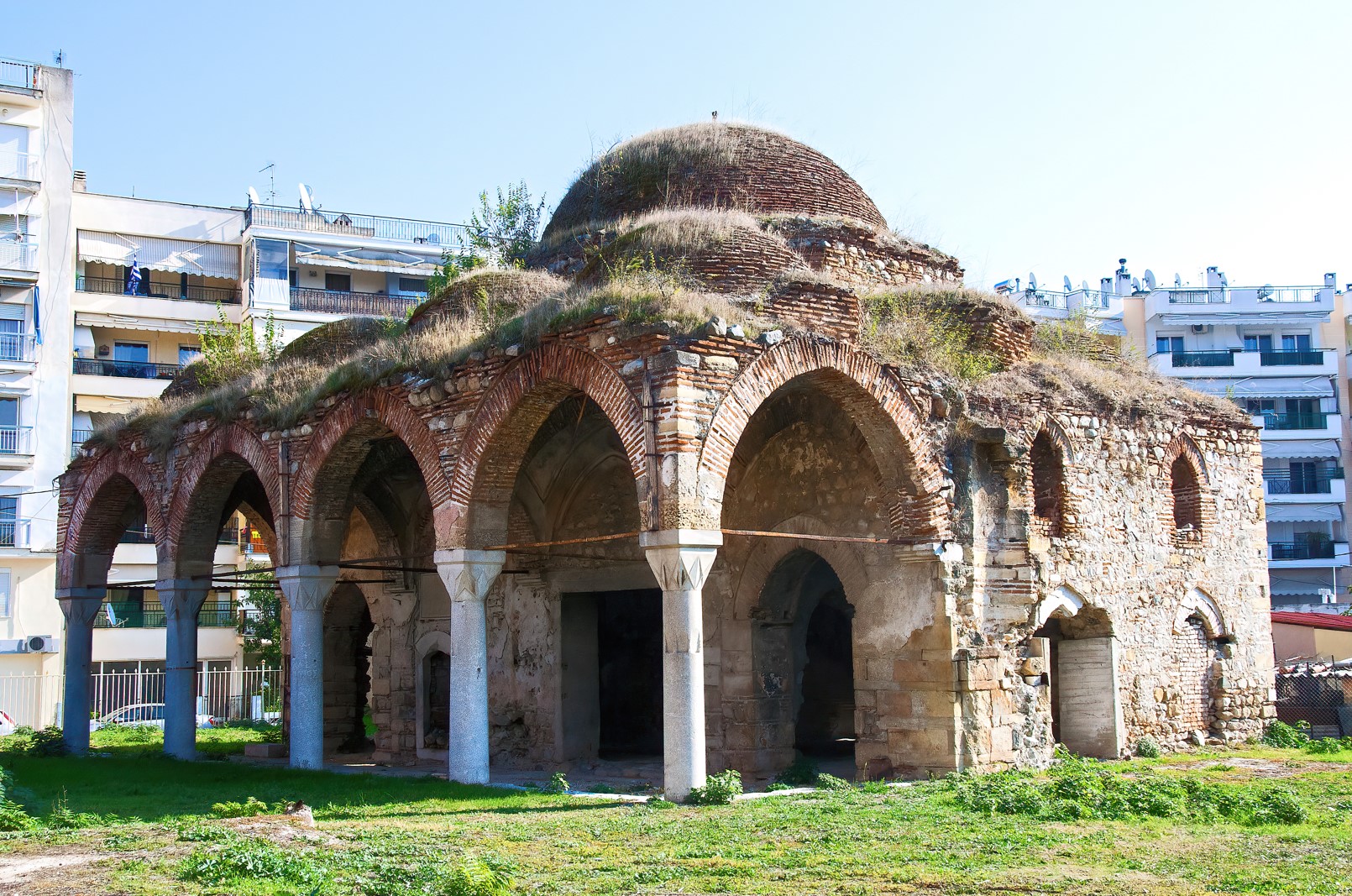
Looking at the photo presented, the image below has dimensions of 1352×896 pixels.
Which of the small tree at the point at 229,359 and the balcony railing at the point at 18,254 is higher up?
the balcony railing at the point at 18,254

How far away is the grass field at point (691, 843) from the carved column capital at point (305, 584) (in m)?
2.15

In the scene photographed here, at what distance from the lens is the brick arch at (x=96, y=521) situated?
16812 mm

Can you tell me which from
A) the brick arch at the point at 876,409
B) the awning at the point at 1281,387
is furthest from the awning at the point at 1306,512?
the brick arch at the point at 876,409

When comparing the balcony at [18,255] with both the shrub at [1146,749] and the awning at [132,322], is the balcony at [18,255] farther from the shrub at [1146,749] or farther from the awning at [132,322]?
the shrub at [1146,749]

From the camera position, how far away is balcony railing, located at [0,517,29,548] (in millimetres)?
27000

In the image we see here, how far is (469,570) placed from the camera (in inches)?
470

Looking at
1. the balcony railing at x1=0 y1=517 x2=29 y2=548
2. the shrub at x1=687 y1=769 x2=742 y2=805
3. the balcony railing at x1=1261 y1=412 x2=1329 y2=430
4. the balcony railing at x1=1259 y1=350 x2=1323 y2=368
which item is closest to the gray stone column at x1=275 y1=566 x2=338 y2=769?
the shrub at x1=687 y1=769 x2=742 y2=805

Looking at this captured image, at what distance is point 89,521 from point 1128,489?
493 inches

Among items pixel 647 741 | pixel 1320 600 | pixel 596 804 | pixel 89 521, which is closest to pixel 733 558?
pixel 596 804

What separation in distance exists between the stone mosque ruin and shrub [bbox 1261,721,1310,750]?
1.01 feet

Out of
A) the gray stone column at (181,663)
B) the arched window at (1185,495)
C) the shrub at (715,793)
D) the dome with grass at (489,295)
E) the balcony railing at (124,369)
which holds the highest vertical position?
the balcony railing at (124,369)

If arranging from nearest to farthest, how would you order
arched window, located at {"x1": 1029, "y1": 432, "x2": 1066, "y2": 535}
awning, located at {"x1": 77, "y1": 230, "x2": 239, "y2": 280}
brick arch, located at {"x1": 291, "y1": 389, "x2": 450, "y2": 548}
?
brick arch, located at {"x1": 291, "y1": 389, "x2": 450, "y2": 548} < arched window, located at {"x1": 1029, "y1": 432, "x2": 1066, "y2": 535} < awning, located at {"x1": 77, "y1": 230, "x2": 239, "y2": 280}

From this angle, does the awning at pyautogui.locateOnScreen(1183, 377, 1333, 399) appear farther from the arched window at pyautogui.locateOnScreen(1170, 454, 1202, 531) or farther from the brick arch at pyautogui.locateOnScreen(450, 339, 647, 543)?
the brick arch at pyautogui.locateOnScreen(450, 339, 647, 543)

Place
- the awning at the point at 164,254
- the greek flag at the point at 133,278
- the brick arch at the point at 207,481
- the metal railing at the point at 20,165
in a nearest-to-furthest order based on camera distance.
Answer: the brick arch at the point at 207,481 → the metal railing at the point at 20,165 → the awning at the point at 164,254 → the greek flag at the point at 133,278
